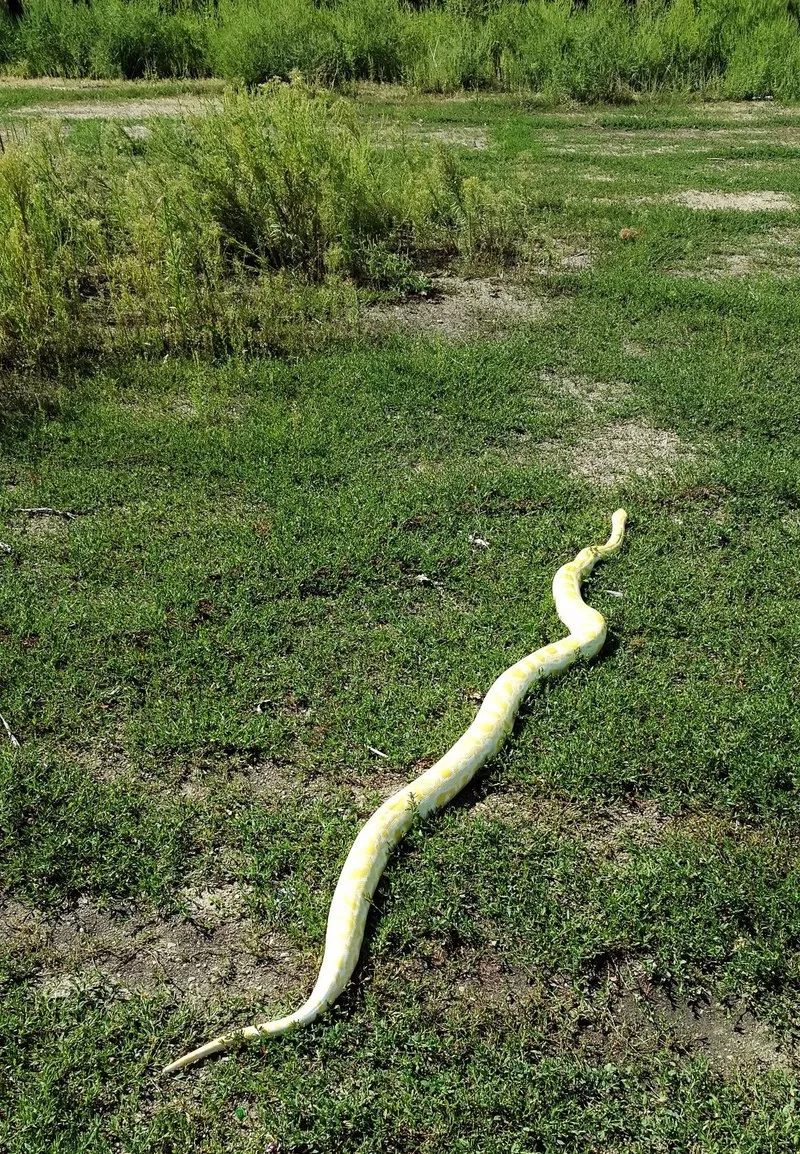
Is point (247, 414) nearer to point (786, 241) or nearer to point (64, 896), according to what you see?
point (64, 896)

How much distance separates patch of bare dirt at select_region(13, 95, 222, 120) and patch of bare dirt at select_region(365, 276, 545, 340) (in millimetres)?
8560

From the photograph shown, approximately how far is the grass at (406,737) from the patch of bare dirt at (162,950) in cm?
2

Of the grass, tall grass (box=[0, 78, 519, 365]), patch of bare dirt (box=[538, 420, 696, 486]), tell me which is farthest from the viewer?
tall grass (box=[0, 78, 519, 365])

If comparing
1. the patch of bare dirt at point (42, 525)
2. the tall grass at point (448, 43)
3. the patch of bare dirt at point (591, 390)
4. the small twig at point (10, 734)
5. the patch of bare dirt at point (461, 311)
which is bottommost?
the small twig at point (10, 734)

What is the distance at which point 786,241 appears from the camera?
993cm

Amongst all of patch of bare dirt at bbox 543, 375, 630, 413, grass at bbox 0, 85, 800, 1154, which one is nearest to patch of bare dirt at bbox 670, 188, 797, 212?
grass at bbox 0, 85, 800, 1154

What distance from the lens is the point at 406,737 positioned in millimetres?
3920

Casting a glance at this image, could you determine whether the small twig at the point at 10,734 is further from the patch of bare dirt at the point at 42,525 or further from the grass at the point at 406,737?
the patch of bare dirt at the point at 42,525

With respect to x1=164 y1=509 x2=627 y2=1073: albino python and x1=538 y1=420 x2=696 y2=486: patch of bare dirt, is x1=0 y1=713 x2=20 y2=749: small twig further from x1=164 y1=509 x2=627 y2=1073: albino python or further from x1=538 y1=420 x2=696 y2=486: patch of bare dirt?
x1=538 y1=420 x2=696 y2=486: patch of bare dirt

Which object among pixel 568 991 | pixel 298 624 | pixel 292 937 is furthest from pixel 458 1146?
pixel 298 624

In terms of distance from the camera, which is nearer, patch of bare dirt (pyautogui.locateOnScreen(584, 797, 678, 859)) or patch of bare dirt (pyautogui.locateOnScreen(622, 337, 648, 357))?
patch of bare dirt (pyautogui.locateOnScreen(584, 797, 678, 859))

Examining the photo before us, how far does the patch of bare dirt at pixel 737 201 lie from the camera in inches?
430

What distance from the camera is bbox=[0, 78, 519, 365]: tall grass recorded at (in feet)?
23.6

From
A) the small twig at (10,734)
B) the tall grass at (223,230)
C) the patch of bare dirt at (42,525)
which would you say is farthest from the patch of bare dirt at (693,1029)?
the tall grass at (223,230)
